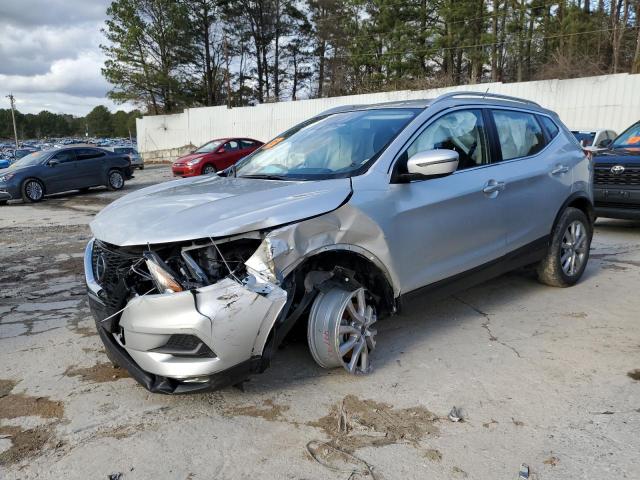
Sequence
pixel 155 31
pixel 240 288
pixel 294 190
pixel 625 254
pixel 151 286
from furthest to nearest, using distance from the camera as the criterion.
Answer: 1. pixel 155 31
2. pixel 625 254
3. pixel 294 190
4. pixel 151 286
5. pixel 240 288

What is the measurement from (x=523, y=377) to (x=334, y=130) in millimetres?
2174

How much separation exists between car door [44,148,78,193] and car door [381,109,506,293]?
13847 mm

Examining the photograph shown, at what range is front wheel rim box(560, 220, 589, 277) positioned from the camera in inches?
195

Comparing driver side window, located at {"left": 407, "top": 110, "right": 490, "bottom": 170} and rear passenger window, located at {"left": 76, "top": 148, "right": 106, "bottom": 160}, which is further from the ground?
driver side window, located at {"left": 407, "top": 110, "right": 490, "bottom": 170}

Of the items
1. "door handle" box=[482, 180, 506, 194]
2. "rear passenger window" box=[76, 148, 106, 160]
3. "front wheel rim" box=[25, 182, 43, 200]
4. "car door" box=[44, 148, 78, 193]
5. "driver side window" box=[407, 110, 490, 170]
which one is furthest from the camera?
"rear passenger window" box=[76, 148, 106, 160]

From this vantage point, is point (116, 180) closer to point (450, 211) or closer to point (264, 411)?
point (450, 211)

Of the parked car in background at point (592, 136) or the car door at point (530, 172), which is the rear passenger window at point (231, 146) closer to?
the parked car in background at point (592, 136)

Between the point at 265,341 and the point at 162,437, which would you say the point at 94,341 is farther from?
the point at 265,341

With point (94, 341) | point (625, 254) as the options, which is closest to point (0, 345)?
point (94, 341)

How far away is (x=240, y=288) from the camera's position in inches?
103

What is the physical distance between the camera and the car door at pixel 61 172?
1481 cm

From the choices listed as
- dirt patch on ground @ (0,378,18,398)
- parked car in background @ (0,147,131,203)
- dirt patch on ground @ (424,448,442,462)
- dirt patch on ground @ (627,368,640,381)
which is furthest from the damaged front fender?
parked car in background @ (0,147,131,203)

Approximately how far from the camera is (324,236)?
117 inches

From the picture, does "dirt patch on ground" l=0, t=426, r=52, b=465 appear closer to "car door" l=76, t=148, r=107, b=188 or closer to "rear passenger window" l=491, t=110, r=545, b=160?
"rear passenger window" l=491, t=110, r=545, b=160
